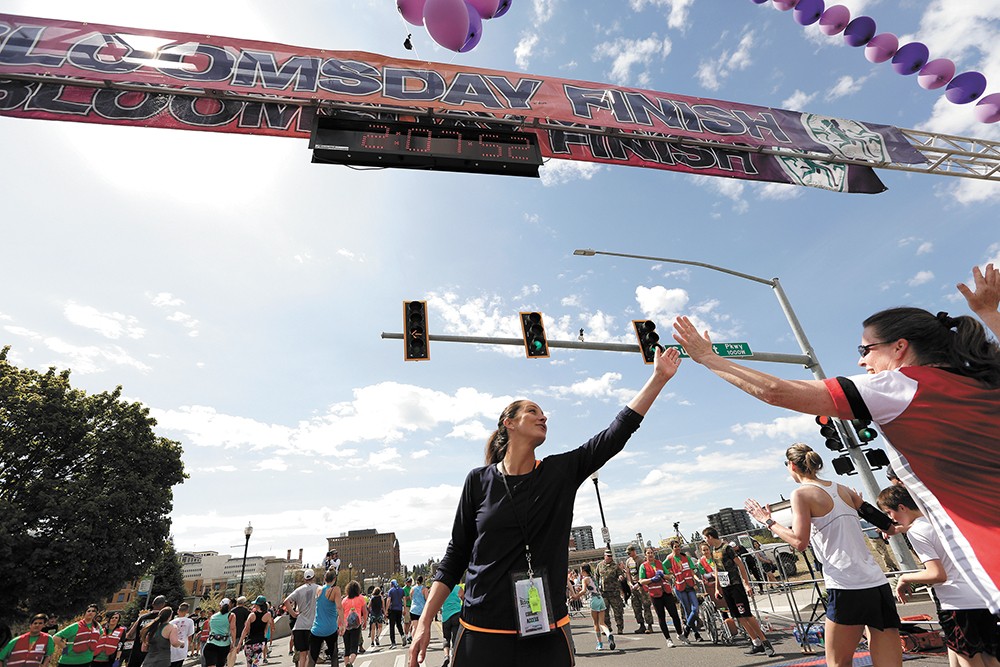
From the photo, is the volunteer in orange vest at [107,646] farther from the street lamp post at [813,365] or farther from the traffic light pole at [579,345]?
the street lamp post at [813,365]

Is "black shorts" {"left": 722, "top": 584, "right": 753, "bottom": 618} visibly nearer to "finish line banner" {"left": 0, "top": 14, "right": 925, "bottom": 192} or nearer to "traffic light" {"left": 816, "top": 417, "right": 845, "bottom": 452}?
"traffic light" {"left": 816, "top": 417, "right": 845, "bottom": 452}

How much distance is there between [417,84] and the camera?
7.34 m

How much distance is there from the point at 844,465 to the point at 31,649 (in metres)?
17.0

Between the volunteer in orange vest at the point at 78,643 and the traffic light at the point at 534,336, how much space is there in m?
10.3

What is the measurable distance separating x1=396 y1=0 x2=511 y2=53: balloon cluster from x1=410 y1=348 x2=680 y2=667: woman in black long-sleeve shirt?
4972mm

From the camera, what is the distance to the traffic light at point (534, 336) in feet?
33.0

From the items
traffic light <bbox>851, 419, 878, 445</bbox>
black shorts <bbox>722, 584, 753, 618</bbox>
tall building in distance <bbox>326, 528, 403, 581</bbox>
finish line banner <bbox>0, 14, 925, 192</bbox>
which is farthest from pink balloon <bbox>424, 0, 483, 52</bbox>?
tall building in distance <bbox>326, 528, 403, 581</bbox>

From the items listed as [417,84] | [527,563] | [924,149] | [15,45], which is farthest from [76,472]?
[924,149]

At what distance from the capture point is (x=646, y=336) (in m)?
10.7

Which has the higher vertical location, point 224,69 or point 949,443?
point 224,69

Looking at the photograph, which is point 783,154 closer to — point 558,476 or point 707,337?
point 707,337

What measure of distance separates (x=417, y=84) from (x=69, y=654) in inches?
507

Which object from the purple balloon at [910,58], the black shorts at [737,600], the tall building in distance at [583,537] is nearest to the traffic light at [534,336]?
the black shorts at [737,600]

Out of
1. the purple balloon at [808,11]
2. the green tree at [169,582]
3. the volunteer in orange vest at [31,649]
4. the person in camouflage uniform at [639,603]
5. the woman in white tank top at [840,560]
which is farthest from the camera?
A: the green tree at [169,582]
